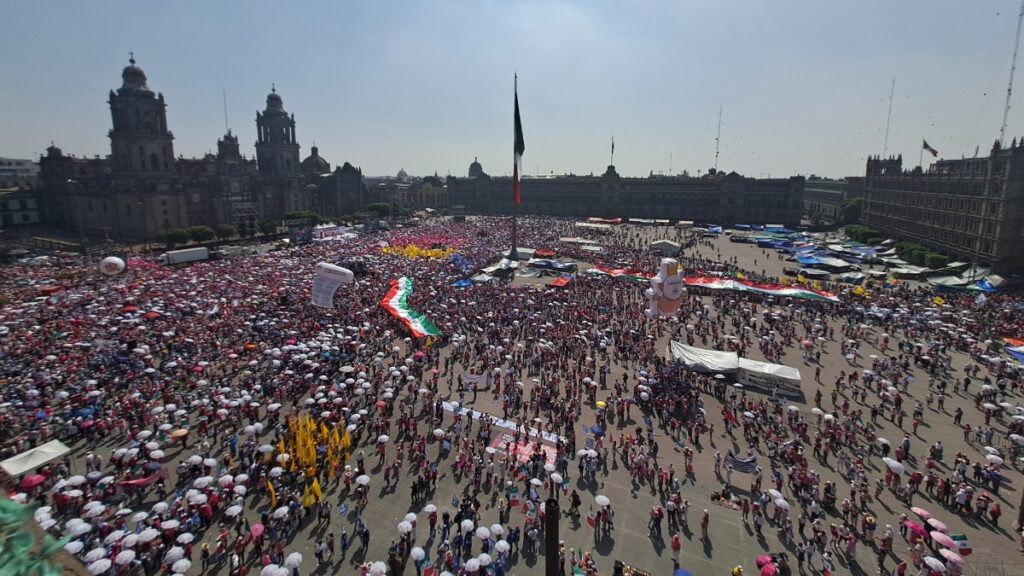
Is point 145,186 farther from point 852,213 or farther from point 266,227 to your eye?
point 852,213

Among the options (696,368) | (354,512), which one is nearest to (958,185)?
(696,368)

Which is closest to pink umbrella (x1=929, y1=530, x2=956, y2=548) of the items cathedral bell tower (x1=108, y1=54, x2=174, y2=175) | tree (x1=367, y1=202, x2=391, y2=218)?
cathedral bell tower (x1=108, y1=54, x2=174, y2=175)

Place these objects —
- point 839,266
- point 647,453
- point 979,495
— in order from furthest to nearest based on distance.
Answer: point 839,266 → point 647,453 → point 979,495

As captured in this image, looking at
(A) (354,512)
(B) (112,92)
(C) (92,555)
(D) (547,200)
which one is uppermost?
(B) (112,92)

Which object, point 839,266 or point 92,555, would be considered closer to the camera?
point 92,555

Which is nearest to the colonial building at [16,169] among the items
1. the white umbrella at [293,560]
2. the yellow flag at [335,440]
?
the yellow flag at [335,440]

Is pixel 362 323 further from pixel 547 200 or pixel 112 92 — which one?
pixel 547 200

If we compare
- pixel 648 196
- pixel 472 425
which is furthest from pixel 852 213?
pixel 472 425
